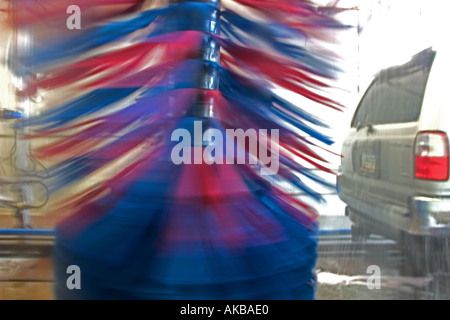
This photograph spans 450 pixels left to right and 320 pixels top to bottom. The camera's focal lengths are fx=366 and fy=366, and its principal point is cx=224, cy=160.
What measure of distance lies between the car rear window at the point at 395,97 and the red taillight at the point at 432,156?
0.16m

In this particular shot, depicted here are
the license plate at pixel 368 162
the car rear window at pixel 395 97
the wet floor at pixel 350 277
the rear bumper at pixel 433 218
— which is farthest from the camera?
the license plate at pixel 368 162

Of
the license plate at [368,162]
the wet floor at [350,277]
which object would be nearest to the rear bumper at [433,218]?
the wet floor at [350,277]

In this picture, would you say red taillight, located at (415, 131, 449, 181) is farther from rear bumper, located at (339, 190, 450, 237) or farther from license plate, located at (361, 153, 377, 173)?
license plate, located at (361, 153, 377, 173)

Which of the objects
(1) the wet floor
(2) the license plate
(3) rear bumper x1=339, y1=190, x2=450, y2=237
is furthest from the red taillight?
(1) the wet floor

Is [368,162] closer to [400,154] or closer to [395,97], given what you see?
[400,154]

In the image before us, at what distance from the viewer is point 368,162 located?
9.25 ft

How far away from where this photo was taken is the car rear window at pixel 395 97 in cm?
248

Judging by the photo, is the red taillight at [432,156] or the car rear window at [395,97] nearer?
the red taillight at [432,156]

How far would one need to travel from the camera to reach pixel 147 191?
69cm

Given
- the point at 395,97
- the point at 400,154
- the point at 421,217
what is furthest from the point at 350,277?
the point at 395,97

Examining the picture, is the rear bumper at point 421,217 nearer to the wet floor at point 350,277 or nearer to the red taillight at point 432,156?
the red taillight at point 432,156
